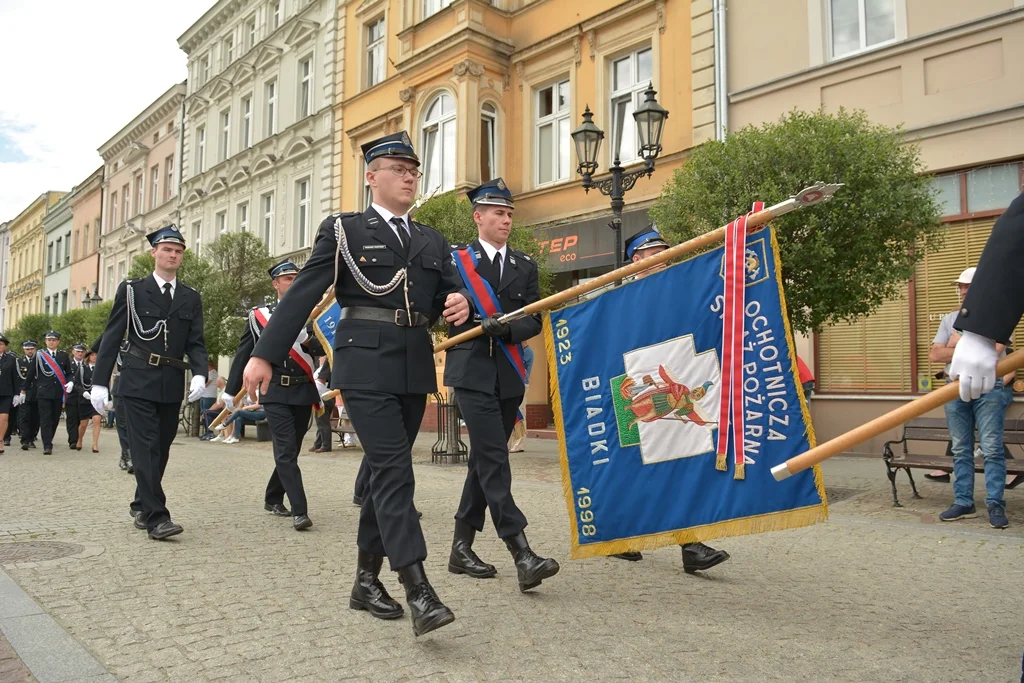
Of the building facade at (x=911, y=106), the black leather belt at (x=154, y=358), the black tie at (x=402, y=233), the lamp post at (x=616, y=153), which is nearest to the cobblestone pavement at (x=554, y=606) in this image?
the black leather belt at (x=154, y=358)

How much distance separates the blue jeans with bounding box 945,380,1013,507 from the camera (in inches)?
258

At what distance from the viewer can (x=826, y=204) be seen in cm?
856

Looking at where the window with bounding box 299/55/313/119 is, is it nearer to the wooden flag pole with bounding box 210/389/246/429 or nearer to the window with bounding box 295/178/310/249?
the window with bounding box 295/178/310/249

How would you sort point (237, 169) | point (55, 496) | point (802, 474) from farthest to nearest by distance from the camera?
point (237, 169), point (55, 496), point (802, 474)

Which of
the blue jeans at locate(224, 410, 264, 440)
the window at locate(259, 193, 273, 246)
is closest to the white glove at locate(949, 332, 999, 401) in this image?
the blue jeans at locate(224, 410, 264, 440)

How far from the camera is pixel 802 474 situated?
3.84 metres

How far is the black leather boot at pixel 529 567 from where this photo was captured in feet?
13.8

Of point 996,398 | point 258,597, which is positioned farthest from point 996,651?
point 996,398

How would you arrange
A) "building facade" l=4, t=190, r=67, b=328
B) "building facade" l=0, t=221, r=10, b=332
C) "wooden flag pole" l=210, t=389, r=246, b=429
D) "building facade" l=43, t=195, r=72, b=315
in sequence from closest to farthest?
1. "wooden flag pole" l=210, t=389, r=246, b=429
2. "building facade" l=43, t=195, r=72, b=315
3. "building facade" l=4, t=190, r=67, b=328
4. "building facade" l=0, t=221, r=10, b=332

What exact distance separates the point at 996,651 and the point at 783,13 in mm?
12146

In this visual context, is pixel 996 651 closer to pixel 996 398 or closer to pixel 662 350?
pixel 662 350

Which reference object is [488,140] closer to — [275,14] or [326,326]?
[326,326]

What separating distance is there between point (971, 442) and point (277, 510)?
5582mm

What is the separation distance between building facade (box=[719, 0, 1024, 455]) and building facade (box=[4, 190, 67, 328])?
179 feet
